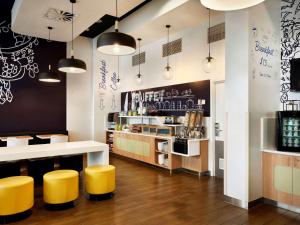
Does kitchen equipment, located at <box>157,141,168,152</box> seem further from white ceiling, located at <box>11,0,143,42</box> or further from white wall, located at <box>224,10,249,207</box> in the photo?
white ceiling, located at <box>11,0,143,42</box>

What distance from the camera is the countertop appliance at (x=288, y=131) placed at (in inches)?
146

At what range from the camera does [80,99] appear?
8438 mm

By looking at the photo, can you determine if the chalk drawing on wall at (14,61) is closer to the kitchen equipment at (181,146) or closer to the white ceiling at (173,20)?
the white ceiling at (173,20)

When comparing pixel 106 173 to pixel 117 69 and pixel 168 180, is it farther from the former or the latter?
pixel 117 69

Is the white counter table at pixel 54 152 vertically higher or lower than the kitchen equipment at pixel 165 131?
lower

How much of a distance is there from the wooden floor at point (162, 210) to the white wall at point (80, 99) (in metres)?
4.16

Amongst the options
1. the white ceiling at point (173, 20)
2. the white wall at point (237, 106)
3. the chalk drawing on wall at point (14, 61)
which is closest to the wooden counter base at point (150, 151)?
the white wall at point (237, 106)

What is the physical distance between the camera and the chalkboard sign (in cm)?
576

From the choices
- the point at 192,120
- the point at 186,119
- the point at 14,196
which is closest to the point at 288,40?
the point at 192,120

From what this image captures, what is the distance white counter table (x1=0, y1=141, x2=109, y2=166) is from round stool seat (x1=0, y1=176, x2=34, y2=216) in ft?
1.35

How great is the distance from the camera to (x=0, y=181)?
3293 millimetres

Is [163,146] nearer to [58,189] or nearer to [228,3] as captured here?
[58,189]

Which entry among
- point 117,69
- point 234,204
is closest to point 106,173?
point 234,204

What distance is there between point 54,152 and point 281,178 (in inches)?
150
